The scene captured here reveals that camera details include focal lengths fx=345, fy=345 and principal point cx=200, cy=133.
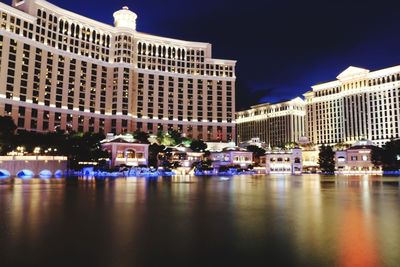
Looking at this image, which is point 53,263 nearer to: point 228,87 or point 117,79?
point 117,79

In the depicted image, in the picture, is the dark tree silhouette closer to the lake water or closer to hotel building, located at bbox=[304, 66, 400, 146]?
hotel building, located at bbox=[304, 66, 400, 146]

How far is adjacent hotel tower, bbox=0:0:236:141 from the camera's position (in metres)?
95.8

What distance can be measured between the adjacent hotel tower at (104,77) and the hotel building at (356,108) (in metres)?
43.5

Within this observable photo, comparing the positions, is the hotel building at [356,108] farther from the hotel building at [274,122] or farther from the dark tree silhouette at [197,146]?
the dark tree silhouette at [197,146]

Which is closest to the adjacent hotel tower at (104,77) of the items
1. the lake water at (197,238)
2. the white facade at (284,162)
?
the white facade at (284,162)

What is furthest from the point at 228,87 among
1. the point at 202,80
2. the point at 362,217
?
the point at 362,217

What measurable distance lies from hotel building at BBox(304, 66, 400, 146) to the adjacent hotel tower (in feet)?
143

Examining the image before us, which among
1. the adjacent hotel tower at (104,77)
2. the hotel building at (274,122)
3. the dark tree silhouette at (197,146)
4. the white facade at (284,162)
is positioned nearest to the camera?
the adjacent hotel tower at (104,77)

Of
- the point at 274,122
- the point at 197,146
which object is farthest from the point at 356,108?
the point at 197,146

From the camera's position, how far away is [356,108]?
136m

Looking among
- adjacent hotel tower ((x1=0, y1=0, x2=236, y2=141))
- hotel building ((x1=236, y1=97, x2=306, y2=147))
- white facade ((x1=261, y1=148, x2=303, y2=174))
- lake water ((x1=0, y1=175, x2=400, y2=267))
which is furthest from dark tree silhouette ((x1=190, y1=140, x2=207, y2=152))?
lake water ((x1=0, y1=175, x2=400, y2=267))

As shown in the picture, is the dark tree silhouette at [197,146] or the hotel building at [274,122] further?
the hotel building at [274,122]

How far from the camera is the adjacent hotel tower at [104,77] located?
9581cm

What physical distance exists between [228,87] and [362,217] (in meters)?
126
